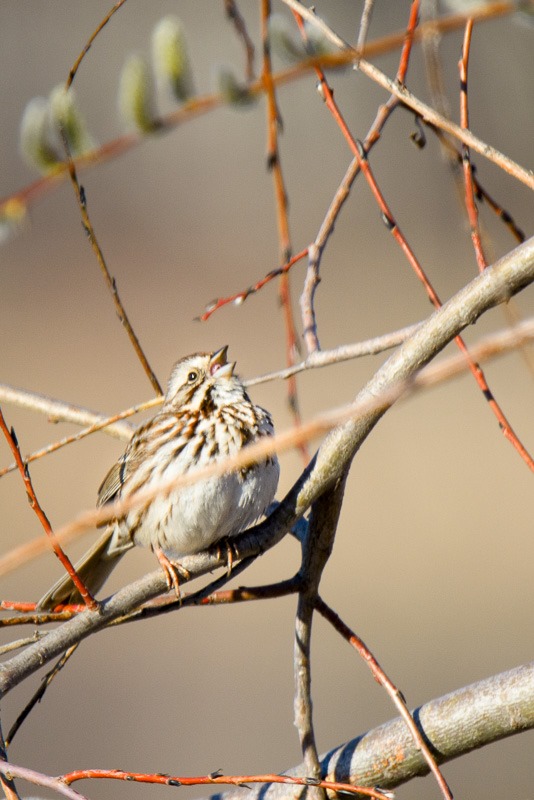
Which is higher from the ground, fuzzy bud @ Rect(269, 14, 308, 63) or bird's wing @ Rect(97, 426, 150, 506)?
bird's wing @ Rect(97, 426, 150, 506)

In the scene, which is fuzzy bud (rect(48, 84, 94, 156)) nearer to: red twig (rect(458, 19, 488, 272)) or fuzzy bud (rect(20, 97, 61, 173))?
fuzzy bud (rect(20, 97, 61, 173))

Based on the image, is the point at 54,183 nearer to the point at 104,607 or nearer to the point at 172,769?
the point at 104,607

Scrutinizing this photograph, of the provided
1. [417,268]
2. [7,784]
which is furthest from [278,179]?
[7,784]

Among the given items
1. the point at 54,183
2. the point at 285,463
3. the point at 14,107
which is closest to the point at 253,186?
the point at 14,107

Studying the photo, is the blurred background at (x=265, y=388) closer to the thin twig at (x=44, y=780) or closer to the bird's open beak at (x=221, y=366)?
the bird's open beak at (x=221, y=366)

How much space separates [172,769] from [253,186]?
317 inches

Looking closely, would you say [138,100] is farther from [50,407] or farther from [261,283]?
[50,407]

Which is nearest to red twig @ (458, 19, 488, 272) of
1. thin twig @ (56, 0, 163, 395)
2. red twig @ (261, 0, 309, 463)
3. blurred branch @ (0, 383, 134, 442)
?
red twig @ (261, 0, 309, 463)

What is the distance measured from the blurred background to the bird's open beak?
84 centimetres

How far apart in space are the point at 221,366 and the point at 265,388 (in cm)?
644

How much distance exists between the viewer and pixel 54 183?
4.56ft

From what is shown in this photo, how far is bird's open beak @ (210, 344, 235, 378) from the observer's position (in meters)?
3.33

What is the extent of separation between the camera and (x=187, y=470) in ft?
9.89

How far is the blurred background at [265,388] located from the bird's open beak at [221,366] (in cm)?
84
